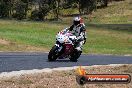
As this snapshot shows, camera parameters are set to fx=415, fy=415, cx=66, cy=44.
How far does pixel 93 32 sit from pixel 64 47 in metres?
36.2

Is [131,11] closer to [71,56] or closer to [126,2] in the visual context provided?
[126,2]

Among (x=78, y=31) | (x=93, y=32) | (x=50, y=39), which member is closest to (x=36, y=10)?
(x=93, y=32)

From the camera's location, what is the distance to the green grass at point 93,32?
3362cm

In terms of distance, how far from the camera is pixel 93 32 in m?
54.5

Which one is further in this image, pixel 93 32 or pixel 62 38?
pixel 93 32

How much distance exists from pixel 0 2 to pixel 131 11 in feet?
114

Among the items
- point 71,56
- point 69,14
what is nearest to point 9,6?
point 69,14

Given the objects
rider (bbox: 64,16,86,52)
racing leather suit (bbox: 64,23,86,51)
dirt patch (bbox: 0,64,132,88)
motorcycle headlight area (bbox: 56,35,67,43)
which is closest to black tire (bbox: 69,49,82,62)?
rider (bbox: 64,16,86,52)

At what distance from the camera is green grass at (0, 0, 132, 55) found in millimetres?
33622

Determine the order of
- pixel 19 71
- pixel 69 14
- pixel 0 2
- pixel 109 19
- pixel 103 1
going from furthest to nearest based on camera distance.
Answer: pixel 103 1
pixel 69 14
pixel 0 2
pixel 109 19
pixel 19 71

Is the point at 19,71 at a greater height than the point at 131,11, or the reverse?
the point at 19,71

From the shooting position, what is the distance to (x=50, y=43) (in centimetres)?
3609

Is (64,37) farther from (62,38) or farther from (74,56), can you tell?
(74,56)

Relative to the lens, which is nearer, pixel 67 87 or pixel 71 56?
pixel 67 87
